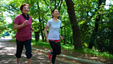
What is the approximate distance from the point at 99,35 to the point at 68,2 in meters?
4.39

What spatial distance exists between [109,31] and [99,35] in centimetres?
114

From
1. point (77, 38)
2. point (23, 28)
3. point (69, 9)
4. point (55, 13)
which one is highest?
Result: point (69, 9)

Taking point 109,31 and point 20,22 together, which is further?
point 109,31

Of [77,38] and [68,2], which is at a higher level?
[68,2]

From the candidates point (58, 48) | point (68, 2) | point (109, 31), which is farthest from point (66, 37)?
point (58, 48)

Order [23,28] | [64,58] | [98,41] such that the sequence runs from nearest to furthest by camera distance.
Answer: [23,28], [64,58], [98,41]

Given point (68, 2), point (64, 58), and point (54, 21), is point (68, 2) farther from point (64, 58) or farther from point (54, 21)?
point (54, 21)

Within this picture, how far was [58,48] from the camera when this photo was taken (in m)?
3.67

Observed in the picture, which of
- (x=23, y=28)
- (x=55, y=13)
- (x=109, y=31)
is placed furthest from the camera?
(x=109, y=31)

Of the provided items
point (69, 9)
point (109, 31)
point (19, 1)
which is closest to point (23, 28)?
point (69, 9)

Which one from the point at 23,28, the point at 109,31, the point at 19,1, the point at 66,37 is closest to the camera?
the point at 23,28

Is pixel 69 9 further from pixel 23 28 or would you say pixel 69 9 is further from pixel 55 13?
pixel 23 28

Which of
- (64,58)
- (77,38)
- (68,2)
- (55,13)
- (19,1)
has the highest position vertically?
(19,1)

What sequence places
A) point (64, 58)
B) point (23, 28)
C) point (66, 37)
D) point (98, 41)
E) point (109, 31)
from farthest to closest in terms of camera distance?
1. point (66, 37)
2. point (98, 41)
3. point (109, 31)
4. point (64, 58)
5. point (23, 28)
